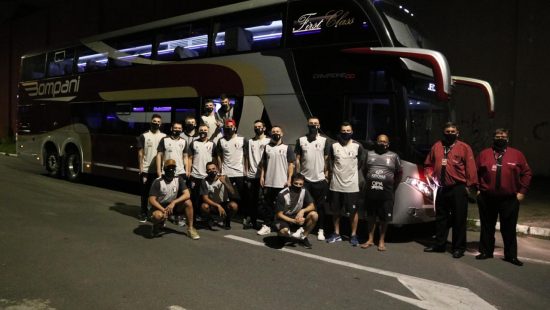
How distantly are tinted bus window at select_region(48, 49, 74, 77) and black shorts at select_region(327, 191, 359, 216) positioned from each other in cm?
884

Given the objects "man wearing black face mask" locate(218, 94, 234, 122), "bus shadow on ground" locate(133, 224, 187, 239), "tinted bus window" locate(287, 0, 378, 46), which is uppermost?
"tinted bus window" locate(287, 0, 378, 46)

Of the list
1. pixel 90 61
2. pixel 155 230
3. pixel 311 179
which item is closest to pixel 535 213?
pixel 311 179

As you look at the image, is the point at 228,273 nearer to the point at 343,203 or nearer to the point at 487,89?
the point at 343,203

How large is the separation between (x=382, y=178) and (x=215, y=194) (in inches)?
103

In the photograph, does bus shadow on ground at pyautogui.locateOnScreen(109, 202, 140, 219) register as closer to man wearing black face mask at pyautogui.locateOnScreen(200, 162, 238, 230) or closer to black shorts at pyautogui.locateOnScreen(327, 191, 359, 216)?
man wearing black face mask at pyautogui.locateOnScreen(200, 162, 238, 230)

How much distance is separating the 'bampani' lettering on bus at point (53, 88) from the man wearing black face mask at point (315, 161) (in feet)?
25.6

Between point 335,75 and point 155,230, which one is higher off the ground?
point 335,75

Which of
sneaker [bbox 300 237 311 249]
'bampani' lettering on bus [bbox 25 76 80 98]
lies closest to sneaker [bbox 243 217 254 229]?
sneaker [bbox 300 237 311 249]

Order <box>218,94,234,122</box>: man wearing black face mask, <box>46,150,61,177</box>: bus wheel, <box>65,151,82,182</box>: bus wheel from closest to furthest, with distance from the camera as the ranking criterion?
<box>218,94,234,122</box>: man wearing black face mask, <box>65,151,82,182</box>: bus wheel, <box>46,150,61,177</box>: bus wheel

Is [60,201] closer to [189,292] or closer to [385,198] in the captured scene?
[189,292]

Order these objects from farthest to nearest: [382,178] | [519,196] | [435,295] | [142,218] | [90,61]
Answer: [90,61] < [142,218] < [382,178] < [519,196] < [435,295]

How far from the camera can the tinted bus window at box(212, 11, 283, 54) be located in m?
7.65

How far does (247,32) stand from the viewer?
8.08m

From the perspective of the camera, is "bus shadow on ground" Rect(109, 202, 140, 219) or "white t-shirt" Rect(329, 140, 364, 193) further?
"bus shadow on ground" Rect(109, 202, 140, 219)
